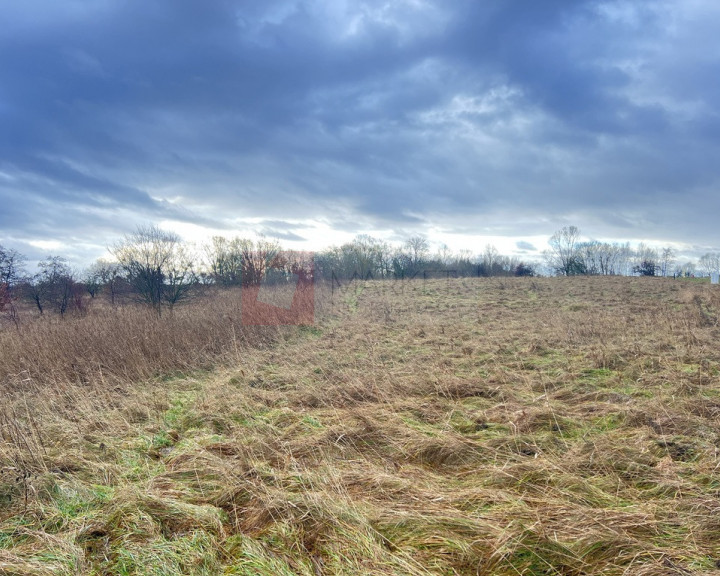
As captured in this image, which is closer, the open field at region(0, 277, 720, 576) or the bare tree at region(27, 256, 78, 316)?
the open field at region(0, 277, 720, 576)

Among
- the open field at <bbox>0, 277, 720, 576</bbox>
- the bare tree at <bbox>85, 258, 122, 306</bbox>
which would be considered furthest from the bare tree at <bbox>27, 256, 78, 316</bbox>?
the open field at <bbox>0, 277, 720, 576</bbox>

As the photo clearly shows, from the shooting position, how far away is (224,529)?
2775 mm

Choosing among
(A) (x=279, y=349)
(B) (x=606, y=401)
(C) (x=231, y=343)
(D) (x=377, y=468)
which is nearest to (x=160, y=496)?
(D) (x=377, y=468)

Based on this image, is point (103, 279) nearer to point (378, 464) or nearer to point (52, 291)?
point (52, 291)

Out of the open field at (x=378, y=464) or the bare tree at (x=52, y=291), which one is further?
the bare tree at (x=52, y=291)

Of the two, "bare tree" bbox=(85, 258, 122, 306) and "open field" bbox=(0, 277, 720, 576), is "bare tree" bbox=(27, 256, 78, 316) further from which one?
"open field" bbox=(0, 277, 720, 576)

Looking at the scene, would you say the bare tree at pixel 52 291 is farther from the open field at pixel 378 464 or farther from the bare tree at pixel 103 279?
the open field at pixel 378 464

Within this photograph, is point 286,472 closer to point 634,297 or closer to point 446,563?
point 446,563

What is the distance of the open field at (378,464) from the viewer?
243 cm

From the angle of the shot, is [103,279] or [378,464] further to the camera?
[103,279]

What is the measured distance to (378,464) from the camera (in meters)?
3.56

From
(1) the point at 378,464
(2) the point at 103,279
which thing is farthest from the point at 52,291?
(1) the point at 378,464

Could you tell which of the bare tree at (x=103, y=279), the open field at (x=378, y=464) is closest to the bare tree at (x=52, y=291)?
the bare tree at (x=103, y=279)

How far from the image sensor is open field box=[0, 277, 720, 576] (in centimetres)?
243
